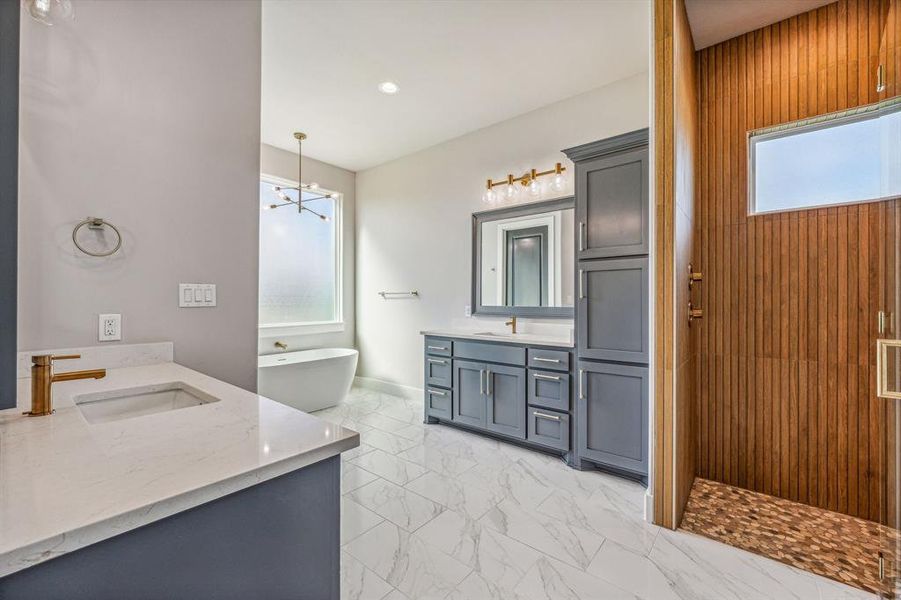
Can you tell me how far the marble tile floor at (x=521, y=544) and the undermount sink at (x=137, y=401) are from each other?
0.97m

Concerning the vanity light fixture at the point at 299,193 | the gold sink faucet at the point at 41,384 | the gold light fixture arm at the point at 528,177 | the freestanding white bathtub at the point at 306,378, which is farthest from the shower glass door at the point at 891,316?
the vanity light fixture at the point at 299,193

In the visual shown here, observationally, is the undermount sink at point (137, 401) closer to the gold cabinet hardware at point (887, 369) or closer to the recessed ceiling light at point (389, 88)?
the gold cabinet hardware at point (887, 369)

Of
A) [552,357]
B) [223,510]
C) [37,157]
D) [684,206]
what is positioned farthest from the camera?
[552,357]

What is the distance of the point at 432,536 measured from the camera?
193cm

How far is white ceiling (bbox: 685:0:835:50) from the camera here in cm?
223

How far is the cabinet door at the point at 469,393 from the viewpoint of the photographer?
10.7 ft

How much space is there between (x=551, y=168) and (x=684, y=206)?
1470mm

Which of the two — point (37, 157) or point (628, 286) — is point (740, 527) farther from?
point (37, 157)

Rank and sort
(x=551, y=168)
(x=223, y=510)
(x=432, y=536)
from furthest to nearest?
(x=551, y=168) < (x=432, y=536) < (x=223, y=510)

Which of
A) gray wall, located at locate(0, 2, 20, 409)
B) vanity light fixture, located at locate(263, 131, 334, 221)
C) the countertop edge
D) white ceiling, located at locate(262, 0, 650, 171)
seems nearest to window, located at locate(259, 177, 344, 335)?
vanity light fixture, located at locate(263, 131, 334, 221)

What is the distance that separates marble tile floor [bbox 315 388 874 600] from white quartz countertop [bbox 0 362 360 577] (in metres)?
1.05

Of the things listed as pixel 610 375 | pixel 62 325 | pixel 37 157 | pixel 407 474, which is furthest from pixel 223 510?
pixel 610 375

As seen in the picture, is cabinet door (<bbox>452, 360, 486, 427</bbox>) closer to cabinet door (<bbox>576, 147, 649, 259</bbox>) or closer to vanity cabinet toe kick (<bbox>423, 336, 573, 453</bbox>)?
vanity cabinet toe kick (<bbox>423, 336, 573, 453</bbox>)

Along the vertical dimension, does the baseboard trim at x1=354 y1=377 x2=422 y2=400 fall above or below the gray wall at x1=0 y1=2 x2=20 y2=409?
below
